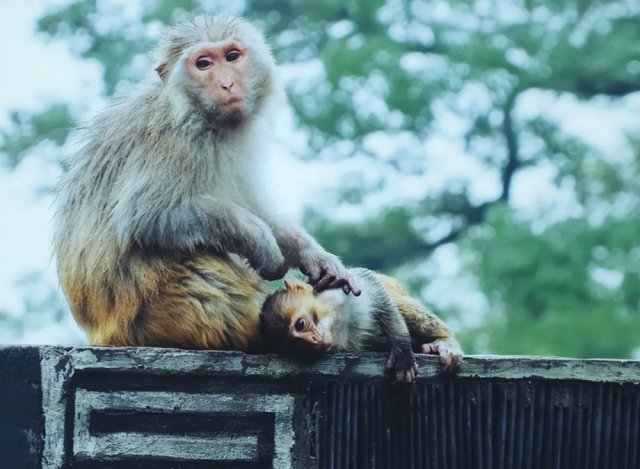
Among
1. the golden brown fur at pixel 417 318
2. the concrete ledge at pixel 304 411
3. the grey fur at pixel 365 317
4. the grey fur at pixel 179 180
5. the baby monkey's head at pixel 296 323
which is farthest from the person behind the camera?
the golden brown fur at pixel 417 318

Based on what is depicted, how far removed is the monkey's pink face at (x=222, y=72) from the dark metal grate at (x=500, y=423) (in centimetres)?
111

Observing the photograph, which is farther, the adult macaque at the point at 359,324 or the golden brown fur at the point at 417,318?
the golden brown fur at the point at 417,318

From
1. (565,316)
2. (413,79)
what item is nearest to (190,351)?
(565,316)

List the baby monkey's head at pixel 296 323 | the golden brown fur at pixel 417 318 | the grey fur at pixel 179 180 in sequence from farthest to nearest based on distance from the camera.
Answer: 1. the golden brown fur at pixel 417 318
2. the grey fur at pixel 179 180
3. the baby monkey's head at pixel 296 323

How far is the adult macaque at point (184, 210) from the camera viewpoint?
390 cm

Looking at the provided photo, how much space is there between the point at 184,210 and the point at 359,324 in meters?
0.76

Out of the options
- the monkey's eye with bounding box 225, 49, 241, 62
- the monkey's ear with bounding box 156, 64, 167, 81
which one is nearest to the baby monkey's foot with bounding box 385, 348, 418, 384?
the monkey's eye with bounding box 225, 49, 241, 62

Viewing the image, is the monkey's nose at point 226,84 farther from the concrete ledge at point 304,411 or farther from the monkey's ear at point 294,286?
the concrete ledge at point 304,411

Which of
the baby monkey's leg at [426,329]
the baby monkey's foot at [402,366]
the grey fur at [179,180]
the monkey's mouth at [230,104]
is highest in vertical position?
the monkey's mouth at [230,104]

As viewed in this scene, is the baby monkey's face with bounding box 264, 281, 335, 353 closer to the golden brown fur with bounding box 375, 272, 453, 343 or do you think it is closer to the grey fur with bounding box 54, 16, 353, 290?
the grey fur with bounding box 54, 16, 353, 290

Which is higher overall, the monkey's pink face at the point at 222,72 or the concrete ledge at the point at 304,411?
the monkey's pink face at the point at 222,72

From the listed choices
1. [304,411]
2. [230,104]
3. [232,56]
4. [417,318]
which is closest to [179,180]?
[230,104]

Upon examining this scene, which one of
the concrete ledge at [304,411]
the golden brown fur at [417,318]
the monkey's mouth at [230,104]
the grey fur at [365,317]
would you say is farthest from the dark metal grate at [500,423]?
the monkey's mouth at [230,104]

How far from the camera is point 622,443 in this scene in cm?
392
